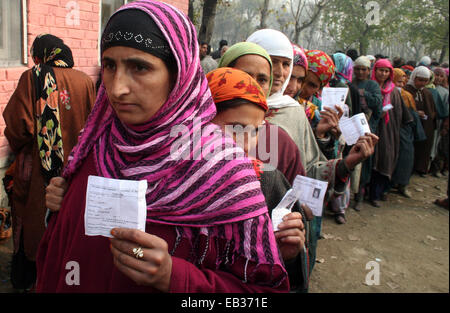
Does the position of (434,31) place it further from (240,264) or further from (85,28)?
(240,264)

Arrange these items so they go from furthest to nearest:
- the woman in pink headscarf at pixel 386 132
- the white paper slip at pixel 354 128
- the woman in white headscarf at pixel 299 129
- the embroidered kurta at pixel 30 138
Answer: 1. the woman in pink headscarf at pixel 386 132
2. the embroidered kurta at pixel 30 138
3. the white paper slip at pixel 354 128
4. the woman in white headscarf at pixel 299 129

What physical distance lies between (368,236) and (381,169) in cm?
166

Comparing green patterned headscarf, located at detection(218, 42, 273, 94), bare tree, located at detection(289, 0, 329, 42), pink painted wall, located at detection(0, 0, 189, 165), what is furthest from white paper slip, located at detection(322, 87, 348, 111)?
bare tree, located at detection(289, 0, 329, 42)

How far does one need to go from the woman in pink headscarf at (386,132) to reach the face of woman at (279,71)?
4.15 m

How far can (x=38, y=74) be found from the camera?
307 cm

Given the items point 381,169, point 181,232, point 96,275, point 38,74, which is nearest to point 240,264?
point 181,232

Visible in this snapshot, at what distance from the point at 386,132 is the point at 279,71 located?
15.3 ft

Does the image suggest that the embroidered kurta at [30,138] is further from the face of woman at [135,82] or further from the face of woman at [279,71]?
the face of woman at [135,82]

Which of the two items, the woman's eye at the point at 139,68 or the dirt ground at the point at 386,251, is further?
the dirt ground at the point at 386,251

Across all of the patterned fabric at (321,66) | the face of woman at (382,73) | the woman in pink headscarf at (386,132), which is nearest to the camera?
the patterned fabric at (321,66)

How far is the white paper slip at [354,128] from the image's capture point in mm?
2574

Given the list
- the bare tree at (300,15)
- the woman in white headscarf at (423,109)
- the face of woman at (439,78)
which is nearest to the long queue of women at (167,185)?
the woman in white headscarf at (423,109)

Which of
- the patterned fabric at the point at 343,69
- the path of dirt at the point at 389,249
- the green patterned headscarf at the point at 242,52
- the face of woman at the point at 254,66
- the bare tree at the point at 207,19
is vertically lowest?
the path of dirt at the point at 389,249

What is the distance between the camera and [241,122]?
173 cm
